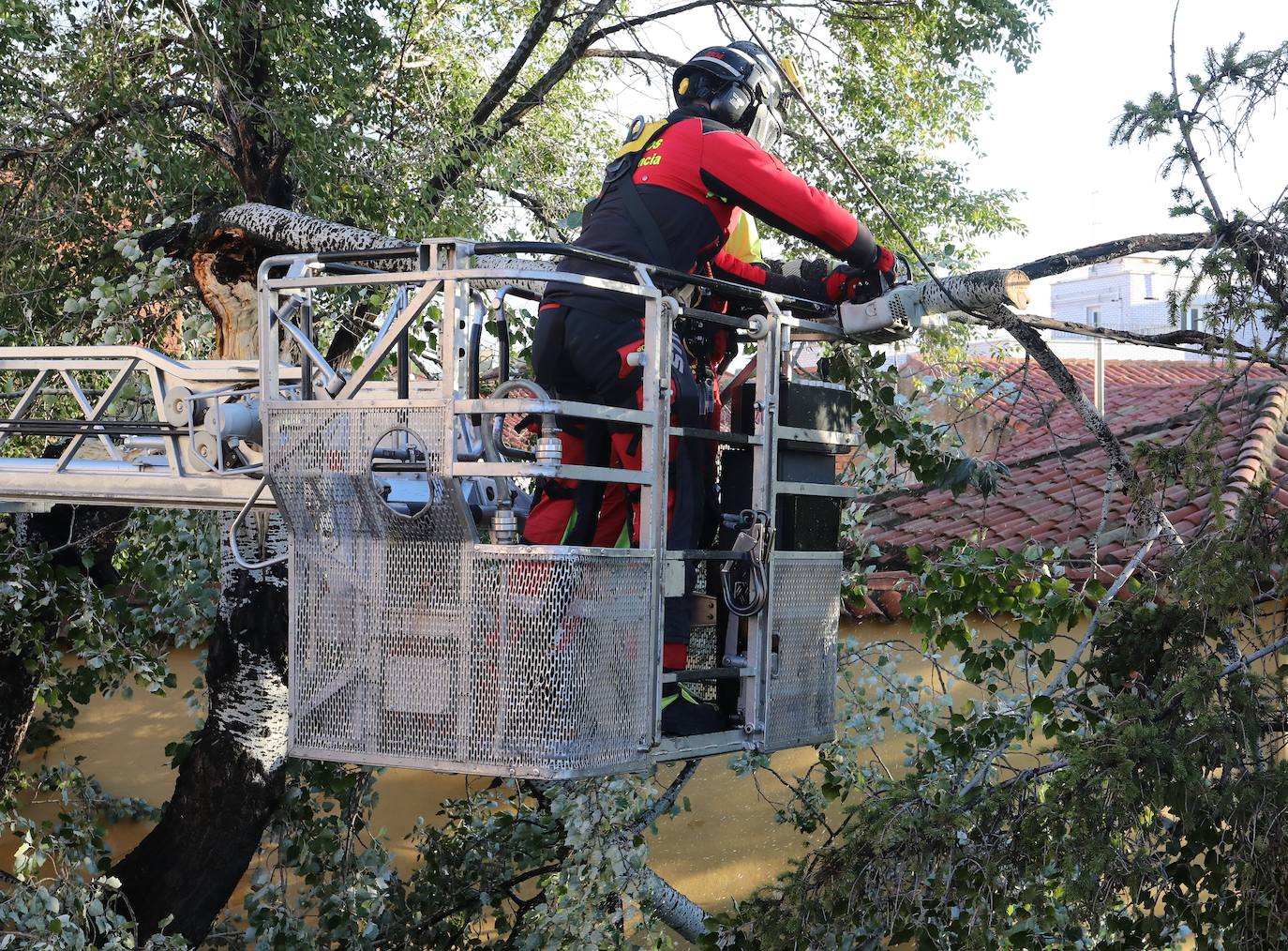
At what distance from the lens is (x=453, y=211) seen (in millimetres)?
8367

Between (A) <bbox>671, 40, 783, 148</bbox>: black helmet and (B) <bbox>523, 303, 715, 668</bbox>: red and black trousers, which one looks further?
(A) <bbox>671, 40, 783, 148</bbox>: black helmet

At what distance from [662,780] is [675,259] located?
16.6 feet

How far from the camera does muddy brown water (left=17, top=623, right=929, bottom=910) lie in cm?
886

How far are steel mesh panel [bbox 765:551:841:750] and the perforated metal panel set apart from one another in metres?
0.65

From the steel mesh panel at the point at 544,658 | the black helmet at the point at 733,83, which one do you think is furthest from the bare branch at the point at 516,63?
the steel mesh panel at the point at 544,658

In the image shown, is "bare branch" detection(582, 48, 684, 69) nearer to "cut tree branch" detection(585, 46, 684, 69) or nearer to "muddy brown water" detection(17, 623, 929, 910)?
"cut tree branch" detection(585, 46, 684, 69)

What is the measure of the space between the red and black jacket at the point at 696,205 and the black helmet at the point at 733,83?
9 centimetres

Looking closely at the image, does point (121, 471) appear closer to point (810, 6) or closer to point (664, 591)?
point (664, 591)

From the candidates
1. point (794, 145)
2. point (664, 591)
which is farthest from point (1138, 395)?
point (664, 591)

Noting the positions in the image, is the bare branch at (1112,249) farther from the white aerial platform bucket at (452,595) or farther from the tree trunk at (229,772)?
the tree trunk at (229,772)

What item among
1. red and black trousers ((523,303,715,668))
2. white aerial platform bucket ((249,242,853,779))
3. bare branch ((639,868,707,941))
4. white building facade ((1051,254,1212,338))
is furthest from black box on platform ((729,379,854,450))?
white building facade ((1051,254,1212,338))

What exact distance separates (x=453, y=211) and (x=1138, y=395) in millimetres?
8749

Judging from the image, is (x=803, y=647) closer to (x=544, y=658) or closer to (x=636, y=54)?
(x=544, y=658)

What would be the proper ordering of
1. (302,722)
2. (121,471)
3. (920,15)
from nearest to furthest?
(302,722)
(121,471)
(920,15)
